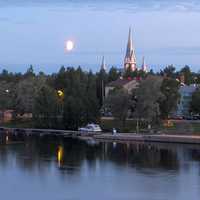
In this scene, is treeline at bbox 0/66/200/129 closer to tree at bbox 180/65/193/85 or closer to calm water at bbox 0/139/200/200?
calm water at bbox 0/139/200/200

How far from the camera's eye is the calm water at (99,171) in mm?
35125

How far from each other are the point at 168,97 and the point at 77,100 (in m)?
8.95

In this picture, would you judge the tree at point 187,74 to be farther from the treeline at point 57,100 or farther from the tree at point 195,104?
the tree at point 195,104

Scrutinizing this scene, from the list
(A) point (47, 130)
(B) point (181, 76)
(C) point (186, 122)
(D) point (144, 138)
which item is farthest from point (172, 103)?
(B) point (181, 76)

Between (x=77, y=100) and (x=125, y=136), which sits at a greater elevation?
(x=77, y=100)

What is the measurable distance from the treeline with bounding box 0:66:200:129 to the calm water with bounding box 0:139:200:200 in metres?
8.14

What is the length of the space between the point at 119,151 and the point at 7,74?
63915mm

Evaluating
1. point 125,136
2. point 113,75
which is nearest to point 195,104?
point 125,136

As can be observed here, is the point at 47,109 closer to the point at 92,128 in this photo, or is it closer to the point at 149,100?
the point at 92,128

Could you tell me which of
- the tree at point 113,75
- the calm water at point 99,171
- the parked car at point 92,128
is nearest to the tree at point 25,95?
the parked car at point 92,128

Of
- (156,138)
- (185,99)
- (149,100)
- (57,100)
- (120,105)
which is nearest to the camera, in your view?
(156,138)

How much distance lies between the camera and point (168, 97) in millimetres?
67375

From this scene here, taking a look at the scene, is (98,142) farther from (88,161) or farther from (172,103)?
(88,161)

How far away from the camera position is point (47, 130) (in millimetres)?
72625
